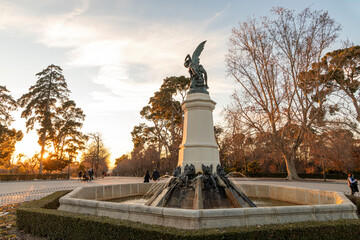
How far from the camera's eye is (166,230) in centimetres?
444

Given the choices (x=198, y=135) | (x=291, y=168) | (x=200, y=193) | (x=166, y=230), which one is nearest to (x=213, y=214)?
(x=166, y=230)

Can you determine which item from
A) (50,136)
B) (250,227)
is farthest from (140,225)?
(50,136)

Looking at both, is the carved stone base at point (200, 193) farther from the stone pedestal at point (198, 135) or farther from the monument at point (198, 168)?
the stone pedestal at point (198, 135)

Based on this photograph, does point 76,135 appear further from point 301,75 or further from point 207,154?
point 207,154

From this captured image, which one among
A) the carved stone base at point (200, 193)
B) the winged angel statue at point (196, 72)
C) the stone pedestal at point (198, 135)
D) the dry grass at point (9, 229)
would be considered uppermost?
the winged angel statue at point (196, 72)

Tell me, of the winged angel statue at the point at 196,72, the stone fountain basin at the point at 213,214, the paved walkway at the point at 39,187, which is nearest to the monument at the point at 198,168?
the winged angel statue at the point at 196,72

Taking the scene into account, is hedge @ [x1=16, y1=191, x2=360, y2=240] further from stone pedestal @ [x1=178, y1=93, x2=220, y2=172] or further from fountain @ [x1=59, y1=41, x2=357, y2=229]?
stone pedestal @ [x1=178, y1=93, x2=220, y2=172]

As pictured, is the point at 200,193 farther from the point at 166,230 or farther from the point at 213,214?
the point at 166,230

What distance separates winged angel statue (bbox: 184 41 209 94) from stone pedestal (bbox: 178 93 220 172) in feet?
1.47

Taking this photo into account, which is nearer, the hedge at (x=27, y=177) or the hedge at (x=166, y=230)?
the hedge at (x=166, y=230)

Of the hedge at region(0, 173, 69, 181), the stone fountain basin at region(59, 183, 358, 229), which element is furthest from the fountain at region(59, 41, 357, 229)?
the hedge at region(0, 173, 69, 181)

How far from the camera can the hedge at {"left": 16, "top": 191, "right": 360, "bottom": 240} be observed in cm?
437

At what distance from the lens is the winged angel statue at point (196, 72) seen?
9474mm

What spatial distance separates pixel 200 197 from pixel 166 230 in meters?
2.60
